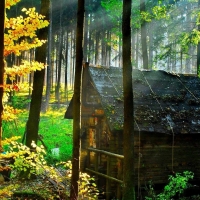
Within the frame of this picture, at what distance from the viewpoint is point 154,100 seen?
12.9 meters

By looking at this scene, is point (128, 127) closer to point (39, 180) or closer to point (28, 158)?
point (28, 158)

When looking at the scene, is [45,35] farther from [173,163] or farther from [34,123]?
[173,163]

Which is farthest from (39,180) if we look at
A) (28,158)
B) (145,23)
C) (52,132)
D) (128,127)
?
(145,23)

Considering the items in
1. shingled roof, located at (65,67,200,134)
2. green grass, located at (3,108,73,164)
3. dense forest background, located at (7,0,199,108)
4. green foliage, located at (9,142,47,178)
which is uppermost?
dense forest background, located at (7,0,199,108)

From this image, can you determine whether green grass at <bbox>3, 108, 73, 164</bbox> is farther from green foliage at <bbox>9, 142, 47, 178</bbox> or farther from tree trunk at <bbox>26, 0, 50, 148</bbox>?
green foliage at <bbox>9, 142, 47, 178</bbox>

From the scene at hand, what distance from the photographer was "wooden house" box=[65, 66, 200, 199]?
11.4 meters

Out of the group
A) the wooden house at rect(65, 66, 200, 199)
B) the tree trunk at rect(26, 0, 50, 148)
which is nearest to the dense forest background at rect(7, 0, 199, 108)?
the wooden house at rect(65, 66, 200, 199)

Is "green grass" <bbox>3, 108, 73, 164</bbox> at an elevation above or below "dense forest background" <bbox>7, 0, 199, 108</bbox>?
below

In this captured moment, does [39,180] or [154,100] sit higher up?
[154,100]

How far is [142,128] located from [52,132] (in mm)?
12151

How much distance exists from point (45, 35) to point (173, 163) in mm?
7494

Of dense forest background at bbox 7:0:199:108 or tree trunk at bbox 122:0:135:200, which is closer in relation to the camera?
tree trunk at bbox 122:0:135:200

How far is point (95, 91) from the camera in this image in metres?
13.1

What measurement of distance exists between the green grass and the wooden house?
3.49m
